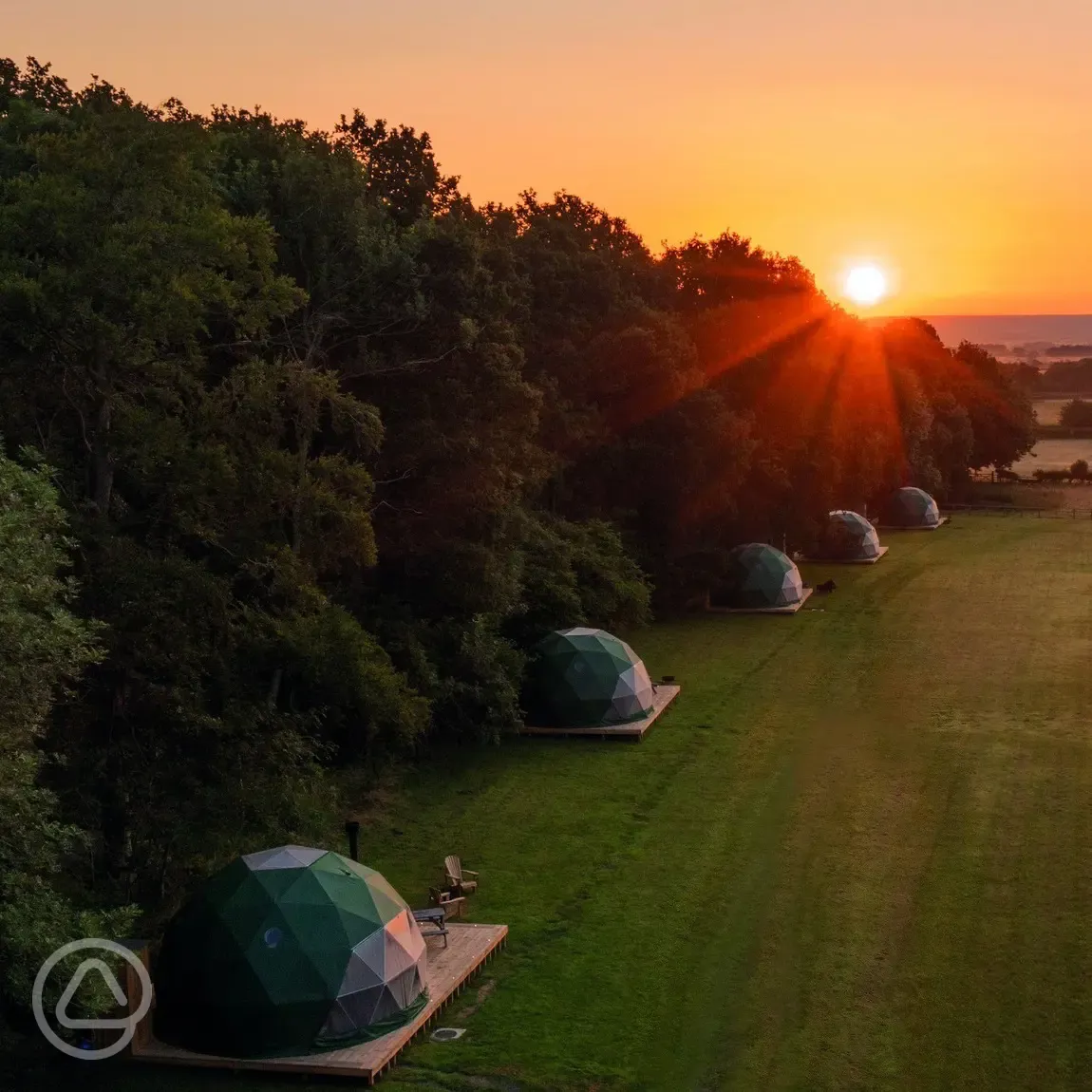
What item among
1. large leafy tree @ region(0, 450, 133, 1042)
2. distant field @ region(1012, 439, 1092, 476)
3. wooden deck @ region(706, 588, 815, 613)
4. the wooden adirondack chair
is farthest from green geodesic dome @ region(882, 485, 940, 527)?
large leafy tree @ region(0, 450, 133, 1042)

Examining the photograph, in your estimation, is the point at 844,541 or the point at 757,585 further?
the point at 844,541

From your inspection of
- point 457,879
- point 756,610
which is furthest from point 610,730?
point 756,610

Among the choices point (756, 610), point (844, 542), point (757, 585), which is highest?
point (757, 585)

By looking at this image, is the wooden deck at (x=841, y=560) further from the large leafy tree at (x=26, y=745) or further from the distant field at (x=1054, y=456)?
the distant field at (x=1054, y=456)

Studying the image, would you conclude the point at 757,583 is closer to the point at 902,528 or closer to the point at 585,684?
the point at 585,684

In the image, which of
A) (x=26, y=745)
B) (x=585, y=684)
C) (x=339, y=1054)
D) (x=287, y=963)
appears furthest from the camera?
(x=585, y=684)

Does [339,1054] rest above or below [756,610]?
above

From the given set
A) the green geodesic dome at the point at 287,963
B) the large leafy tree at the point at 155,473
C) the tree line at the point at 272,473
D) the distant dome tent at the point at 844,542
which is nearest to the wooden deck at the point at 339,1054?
the green geodesic dome at the point at 287,963
